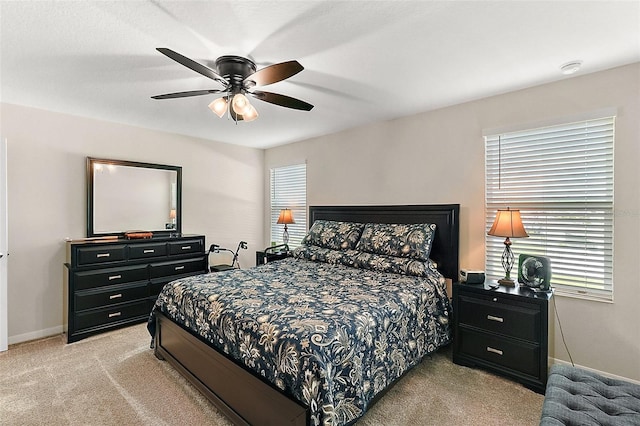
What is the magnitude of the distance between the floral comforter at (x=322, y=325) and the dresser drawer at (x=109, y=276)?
1178 millimetres

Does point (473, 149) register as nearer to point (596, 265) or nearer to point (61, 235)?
point (596, 265)

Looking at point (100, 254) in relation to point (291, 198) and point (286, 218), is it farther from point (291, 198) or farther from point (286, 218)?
point (291, 198)

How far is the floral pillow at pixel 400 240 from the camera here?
317 cm

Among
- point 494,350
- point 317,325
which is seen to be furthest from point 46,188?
point 494,350

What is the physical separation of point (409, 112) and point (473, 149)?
85cm

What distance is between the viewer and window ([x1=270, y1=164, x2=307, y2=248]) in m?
5.10

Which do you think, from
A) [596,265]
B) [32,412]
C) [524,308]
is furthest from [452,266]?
[32,412]

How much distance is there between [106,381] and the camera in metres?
2.55

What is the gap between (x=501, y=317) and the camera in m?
2.57

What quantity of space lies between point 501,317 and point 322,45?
258 cm

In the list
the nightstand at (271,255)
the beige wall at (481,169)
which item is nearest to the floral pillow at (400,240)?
the beige wall at (481,169)

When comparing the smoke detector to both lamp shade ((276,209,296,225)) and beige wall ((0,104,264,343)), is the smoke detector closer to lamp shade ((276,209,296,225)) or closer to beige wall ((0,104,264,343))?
lamp shade ((276,209,296,225))

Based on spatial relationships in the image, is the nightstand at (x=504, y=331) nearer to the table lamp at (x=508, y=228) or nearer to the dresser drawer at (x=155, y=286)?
the table lamp at (x=508, y=228)

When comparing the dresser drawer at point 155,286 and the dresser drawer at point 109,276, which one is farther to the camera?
the dresser drawer at point 155,286
